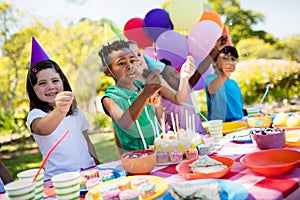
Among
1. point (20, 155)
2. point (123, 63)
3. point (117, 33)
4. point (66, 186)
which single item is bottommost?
point (20, 155)

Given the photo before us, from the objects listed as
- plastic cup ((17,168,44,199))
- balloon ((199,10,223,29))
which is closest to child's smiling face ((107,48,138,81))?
plastic cup ((17,168,44,199))

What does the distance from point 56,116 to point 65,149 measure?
0.31 m

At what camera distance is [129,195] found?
0.82m

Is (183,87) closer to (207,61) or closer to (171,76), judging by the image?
(171,76)

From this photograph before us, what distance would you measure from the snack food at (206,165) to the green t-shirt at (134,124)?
33 centimetres

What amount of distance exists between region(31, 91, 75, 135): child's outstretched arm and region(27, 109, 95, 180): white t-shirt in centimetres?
9

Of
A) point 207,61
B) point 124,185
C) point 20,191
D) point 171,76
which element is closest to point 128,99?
point 171,76

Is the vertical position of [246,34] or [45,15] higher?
[45,15]

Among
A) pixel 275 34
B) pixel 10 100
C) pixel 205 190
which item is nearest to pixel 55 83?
pixel 205 190

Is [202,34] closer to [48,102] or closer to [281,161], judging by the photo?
[48,102]

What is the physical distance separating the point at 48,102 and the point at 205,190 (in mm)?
1090

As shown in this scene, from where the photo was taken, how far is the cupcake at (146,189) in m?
0.86

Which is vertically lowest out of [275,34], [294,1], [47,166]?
[47,166]

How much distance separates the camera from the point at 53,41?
265 inches
